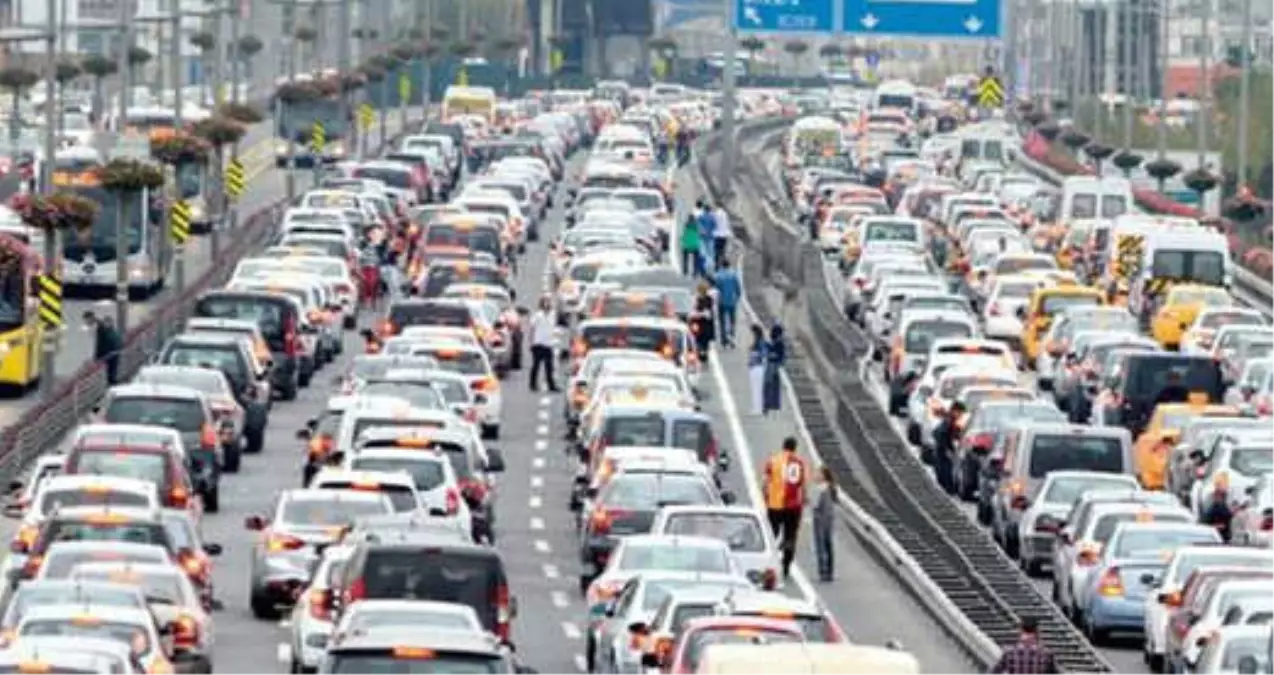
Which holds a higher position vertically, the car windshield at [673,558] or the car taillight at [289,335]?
the car windshield at [673,558]

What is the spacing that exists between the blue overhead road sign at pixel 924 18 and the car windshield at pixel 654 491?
56.0m

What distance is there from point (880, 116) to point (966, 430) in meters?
104

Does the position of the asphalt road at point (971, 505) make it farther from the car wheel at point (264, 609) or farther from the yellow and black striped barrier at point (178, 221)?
the yellow and black striped barrier at point (178, 221)

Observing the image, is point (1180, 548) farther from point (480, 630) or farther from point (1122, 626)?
point (480, 630)

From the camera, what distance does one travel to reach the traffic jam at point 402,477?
36.9m

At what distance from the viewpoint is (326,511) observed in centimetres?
4712

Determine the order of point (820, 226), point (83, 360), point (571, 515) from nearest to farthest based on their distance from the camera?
point (571, 515), point (83, 360), point (820, 226)

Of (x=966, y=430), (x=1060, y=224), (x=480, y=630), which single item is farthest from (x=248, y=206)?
(x=480, y=630)

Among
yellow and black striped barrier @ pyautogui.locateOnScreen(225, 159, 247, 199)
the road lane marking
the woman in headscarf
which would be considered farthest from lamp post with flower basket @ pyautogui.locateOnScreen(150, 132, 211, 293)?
the woman in headscarf

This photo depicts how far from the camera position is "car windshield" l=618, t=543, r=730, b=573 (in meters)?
43.5

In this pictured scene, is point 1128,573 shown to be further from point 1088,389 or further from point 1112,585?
point 1088,389

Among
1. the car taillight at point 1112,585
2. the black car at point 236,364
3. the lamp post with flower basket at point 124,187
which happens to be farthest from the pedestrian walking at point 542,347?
the car taillight at point 1112,585

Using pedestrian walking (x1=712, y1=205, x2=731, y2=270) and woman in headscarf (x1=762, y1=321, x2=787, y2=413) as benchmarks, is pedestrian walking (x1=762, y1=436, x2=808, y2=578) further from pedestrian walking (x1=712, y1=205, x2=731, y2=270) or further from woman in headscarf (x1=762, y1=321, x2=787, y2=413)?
pedestrian walking (x1=712, y1=205, x2=731, y2=270)

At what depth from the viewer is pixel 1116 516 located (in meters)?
48.1
